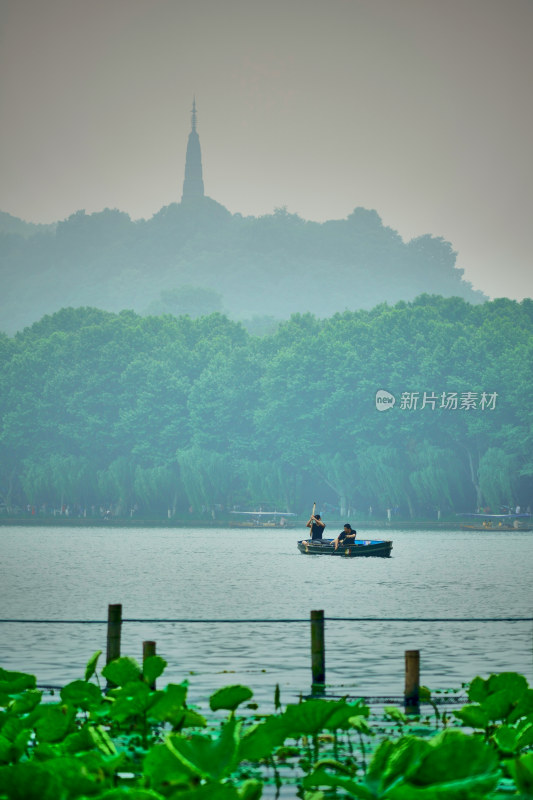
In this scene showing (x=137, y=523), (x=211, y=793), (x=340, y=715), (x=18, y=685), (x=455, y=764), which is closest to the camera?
(x=211, y=793)

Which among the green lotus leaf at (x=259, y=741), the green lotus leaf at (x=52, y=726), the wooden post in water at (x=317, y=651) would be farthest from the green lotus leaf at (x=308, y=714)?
the wooden post in water at (x=317, y=651)

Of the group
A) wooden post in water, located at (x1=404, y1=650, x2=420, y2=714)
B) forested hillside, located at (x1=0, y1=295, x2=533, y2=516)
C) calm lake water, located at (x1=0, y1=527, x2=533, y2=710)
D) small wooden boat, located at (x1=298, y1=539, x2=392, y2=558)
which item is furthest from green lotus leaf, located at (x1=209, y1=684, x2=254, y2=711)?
forested hillside, located at (x1=0, y1=295, x2=533, y2=516)

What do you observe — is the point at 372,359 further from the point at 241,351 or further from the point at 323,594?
the point at 323,594

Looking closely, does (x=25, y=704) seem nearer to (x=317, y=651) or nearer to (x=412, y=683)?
(x=412, y=683)

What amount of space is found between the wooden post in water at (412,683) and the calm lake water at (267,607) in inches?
73.2

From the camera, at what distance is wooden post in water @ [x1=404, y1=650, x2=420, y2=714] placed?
1370 centimetres

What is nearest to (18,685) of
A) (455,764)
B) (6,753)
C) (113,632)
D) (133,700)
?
(133,700)

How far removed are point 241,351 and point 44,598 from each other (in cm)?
7267

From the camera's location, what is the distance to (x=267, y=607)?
106 feet

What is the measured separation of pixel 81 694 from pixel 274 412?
3598 inches

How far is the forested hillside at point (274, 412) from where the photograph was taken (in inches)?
3597

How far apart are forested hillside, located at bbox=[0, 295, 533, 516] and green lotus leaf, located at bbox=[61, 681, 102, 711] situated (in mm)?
74992

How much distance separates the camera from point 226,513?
94.5 meters

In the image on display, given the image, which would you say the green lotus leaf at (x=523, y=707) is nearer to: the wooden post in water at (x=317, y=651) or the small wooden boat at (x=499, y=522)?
the wooden post in water at (x=317, y=651)
